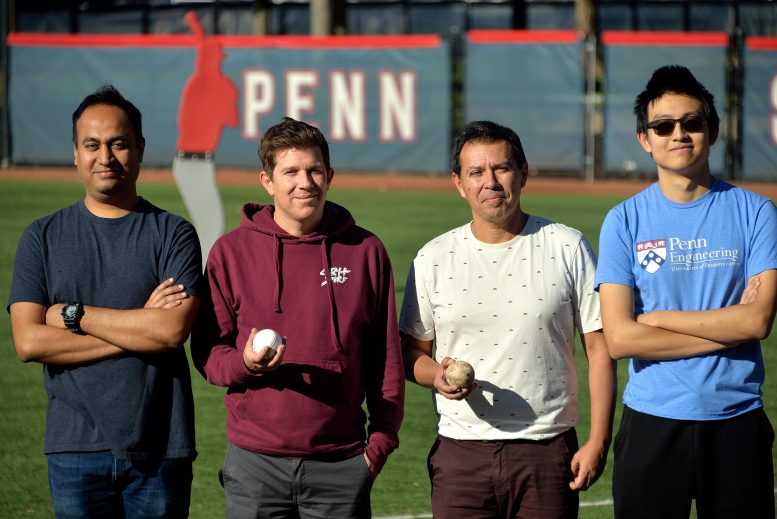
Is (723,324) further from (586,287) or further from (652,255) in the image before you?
(586,287)

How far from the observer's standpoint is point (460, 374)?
170 inches

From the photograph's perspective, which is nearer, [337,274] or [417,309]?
[337,274]

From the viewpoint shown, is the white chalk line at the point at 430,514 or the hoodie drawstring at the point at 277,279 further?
the white chalk line at the point at 430,514

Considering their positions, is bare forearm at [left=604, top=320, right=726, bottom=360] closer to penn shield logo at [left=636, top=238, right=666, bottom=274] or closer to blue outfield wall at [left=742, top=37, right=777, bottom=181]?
penn shield logo at [left=636, top=238, right=666, bottom=274]

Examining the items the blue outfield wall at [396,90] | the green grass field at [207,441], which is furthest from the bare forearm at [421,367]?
the blue outfield wall at [396,90]

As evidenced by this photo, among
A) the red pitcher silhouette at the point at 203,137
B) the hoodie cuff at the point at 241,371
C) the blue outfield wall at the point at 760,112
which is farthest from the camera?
the blue outfield wall at the point at 760,112

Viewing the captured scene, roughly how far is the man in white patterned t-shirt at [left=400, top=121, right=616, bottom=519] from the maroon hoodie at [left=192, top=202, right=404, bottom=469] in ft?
0.72

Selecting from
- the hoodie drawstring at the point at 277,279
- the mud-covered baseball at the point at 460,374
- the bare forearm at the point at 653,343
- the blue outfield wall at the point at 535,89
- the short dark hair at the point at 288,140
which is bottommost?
the mud-covered baseball at the point at 460,374

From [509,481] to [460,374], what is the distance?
0.50m

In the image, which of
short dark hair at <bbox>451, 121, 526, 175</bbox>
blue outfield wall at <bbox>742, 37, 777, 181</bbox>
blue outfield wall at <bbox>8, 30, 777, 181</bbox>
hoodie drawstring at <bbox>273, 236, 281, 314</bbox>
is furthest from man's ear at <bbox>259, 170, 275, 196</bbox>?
blue outfield wall at <bbox>742, 37, 777, 181</bbox>

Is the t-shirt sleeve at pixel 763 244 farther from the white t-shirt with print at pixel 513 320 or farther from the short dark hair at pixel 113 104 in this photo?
the short dark hair at pixel 113 104

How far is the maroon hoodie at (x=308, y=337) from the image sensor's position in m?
4.38

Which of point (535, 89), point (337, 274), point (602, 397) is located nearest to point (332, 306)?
Result: point (337, 274)

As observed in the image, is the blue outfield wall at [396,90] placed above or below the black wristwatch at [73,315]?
above
